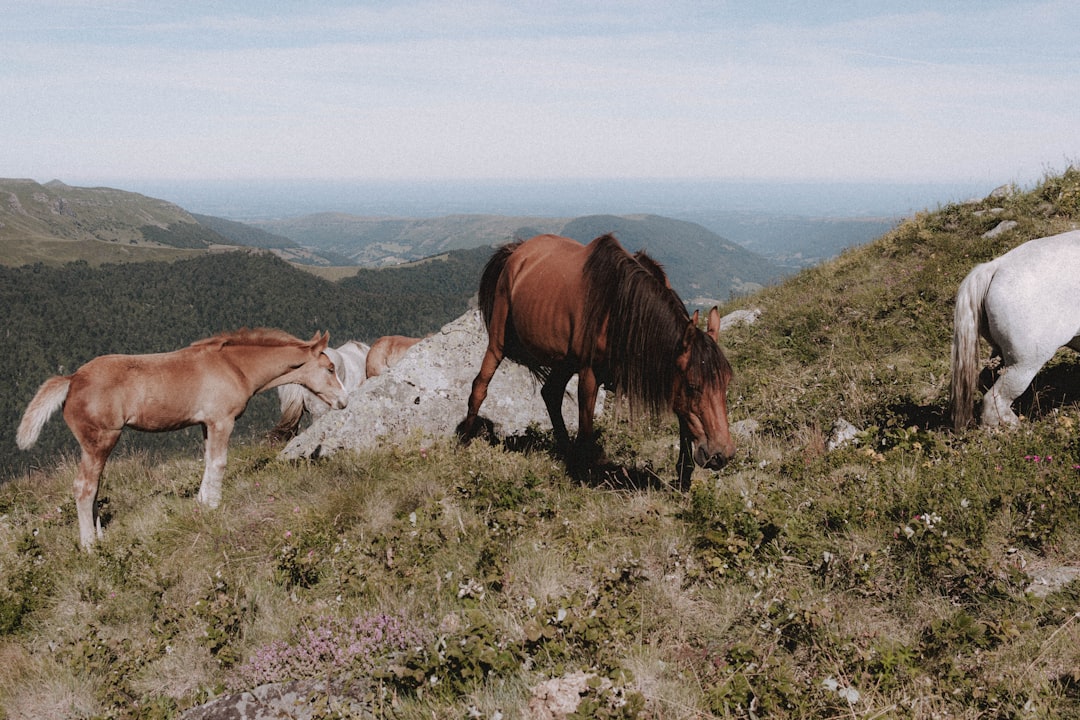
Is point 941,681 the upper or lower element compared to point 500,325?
lower

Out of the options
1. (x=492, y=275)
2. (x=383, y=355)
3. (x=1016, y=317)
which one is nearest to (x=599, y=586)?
(x=1016, y=317)

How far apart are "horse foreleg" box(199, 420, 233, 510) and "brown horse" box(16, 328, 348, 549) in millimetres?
12

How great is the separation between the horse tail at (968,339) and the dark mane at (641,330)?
2.75 m

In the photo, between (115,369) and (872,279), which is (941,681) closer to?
(115,369)

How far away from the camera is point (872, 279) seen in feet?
44.7

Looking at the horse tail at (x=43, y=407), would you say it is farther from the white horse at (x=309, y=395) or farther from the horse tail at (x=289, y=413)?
the horse tail at (x=289, y=413)

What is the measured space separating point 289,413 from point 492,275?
6.53 metres

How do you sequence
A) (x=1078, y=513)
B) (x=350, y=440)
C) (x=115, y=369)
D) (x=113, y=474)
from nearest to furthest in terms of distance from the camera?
(x=1078, y=513), (x=115, y=369), (x=350, y=440), (x=113, y=474)

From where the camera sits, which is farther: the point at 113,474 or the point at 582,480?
the point at 113,474

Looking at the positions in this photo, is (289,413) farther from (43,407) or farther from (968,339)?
(968,339)

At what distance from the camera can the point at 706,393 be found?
5.55m

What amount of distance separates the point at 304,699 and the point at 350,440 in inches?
208

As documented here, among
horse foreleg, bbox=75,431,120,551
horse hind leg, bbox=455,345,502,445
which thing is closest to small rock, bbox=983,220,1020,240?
horse hind leg, bbox=455,345,502,445

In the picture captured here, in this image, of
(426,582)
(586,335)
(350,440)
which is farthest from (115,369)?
(586,335)
